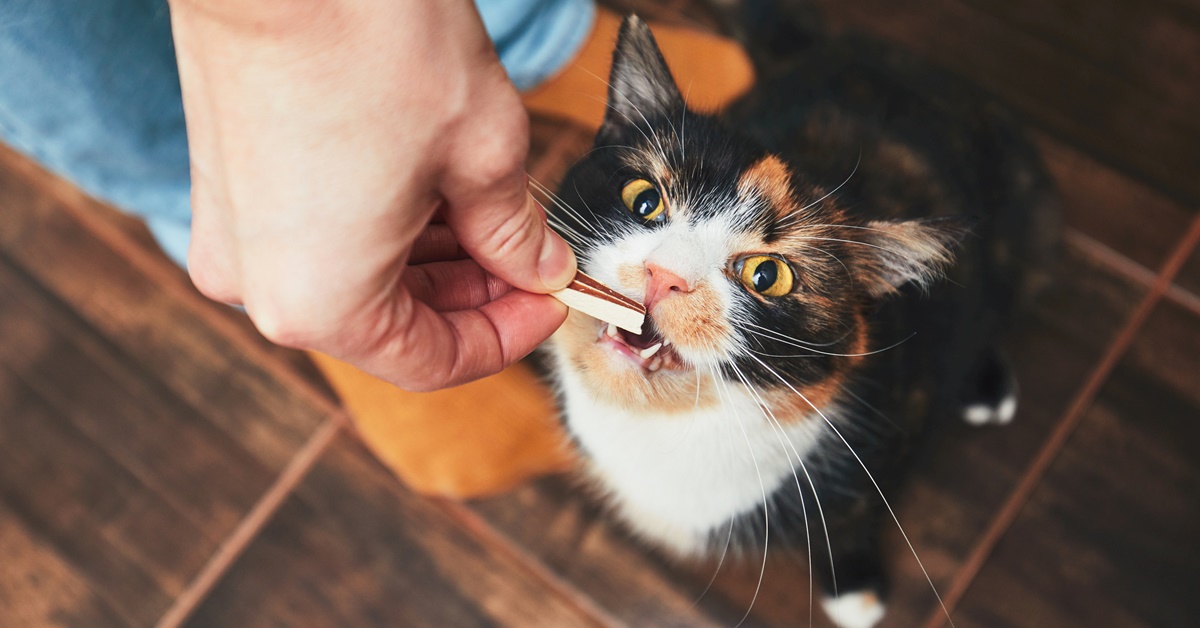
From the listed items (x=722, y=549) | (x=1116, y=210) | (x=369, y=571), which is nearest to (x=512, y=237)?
(x=722, y=549)

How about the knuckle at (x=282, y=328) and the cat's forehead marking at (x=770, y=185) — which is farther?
the cat's forehead marking at (x=770, y=185)

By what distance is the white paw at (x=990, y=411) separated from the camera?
1274mm

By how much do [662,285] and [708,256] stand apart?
0.07 m

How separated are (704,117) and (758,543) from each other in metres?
0.56

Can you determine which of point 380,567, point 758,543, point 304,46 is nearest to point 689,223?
point 304,46

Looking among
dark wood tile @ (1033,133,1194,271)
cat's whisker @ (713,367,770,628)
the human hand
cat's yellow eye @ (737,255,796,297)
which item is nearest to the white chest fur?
cat's whisker @ (713,367,770,628)

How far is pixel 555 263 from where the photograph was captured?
2.10 feet

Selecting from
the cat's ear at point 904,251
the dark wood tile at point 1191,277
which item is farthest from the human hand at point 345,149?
the dark wood tile at point 1191,277

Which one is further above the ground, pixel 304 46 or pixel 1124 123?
pixel 1124 123

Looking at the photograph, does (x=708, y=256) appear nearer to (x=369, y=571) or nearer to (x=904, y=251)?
(x=904, y=251)

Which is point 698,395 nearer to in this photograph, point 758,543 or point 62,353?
point 758,543

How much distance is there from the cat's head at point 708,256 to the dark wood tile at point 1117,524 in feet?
2.20

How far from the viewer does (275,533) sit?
4.31 ft

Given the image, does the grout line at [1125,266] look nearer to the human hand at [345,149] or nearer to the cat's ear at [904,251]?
the cat's ear at [904,251]
